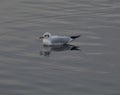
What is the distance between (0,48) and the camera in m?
24.7

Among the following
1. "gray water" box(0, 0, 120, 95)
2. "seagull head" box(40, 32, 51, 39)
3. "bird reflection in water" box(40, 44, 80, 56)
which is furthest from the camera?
"seagull head" box(40, 32, 51, 39)

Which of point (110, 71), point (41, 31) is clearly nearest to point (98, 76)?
point (110, 71)

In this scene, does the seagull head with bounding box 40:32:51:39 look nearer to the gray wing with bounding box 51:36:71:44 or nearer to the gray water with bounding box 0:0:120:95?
the gray wing with bounding box 51:36:71:44

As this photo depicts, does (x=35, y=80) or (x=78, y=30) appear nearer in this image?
(x=35, y=80)

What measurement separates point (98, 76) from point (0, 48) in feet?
16.5

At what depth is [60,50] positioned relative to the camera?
25000mm

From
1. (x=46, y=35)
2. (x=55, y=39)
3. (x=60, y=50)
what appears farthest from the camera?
(x=55, y=39)

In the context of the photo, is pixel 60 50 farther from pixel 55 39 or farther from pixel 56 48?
pixel 55 39

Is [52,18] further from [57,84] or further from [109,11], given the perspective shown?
[57,84]

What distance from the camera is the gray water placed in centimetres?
2069

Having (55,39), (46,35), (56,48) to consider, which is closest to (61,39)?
(55,39)

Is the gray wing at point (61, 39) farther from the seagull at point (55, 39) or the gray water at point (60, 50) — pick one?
the gray water at point (60, 50)

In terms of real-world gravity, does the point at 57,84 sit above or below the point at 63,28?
below

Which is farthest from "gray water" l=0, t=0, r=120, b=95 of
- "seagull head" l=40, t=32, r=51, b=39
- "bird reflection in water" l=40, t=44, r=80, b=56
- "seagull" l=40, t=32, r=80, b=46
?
"seagull head" l=40, t=32, r=51, b=39
